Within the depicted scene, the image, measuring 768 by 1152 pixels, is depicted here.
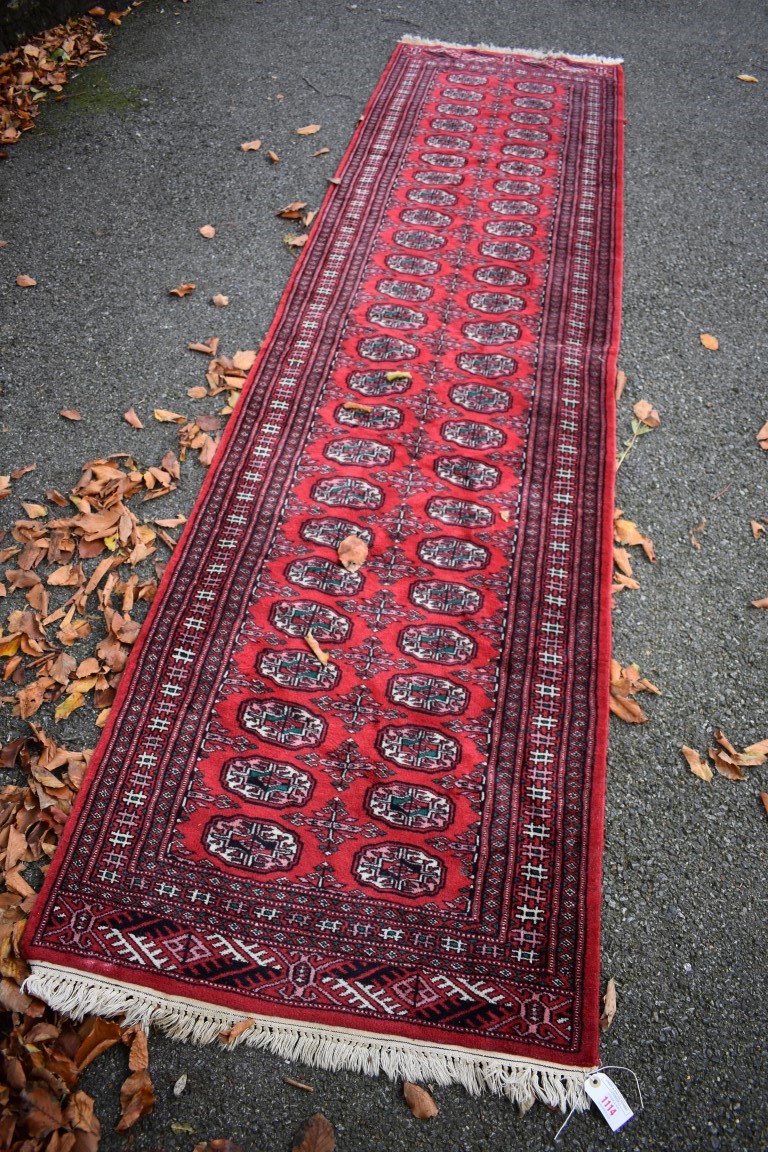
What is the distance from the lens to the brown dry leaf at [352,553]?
8.44 ft

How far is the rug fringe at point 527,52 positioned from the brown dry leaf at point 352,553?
3562 mm

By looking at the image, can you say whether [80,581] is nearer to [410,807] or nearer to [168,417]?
[168,417]

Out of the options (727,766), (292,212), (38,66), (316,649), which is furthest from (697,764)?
(38,66)

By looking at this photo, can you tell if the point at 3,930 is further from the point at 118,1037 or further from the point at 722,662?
the point at 722,662

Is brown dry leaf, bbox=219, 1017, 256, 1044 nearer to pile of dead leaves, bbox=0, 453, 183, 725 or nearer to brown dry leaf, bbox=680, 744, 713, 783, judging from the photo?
pile of dead leaves, bbox=0, 453, 183, 725

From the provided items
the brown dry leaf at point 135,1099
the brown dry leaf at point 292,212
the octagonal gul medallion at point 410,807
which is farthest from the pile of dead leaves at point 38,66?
the brown dry leaf at point 135,1099

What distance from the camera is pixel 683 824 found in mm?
2131

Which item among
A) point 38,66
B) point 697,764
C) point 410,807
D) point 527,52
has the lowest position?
point 410,807

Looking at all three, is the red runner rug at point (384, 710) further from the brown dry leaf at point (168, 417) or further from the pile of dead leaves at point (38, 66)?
the pile of dead leaves at point (38, 66)

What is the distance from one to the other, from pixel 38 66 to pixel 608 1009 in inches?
193

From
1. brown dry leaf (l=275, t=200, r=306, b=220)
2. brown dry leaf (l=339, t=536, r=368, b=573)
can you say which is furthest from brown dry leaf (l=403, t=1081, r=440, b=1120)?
brown dry leaf (l=275, t=200, r=306, b=220)

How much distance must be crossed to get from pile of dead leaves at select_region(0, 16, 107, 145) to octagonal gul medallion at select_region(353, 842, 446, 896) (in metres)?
3.75

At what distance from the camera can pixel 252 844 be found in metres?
2.06

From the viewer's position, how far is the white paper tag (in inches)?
69.1
